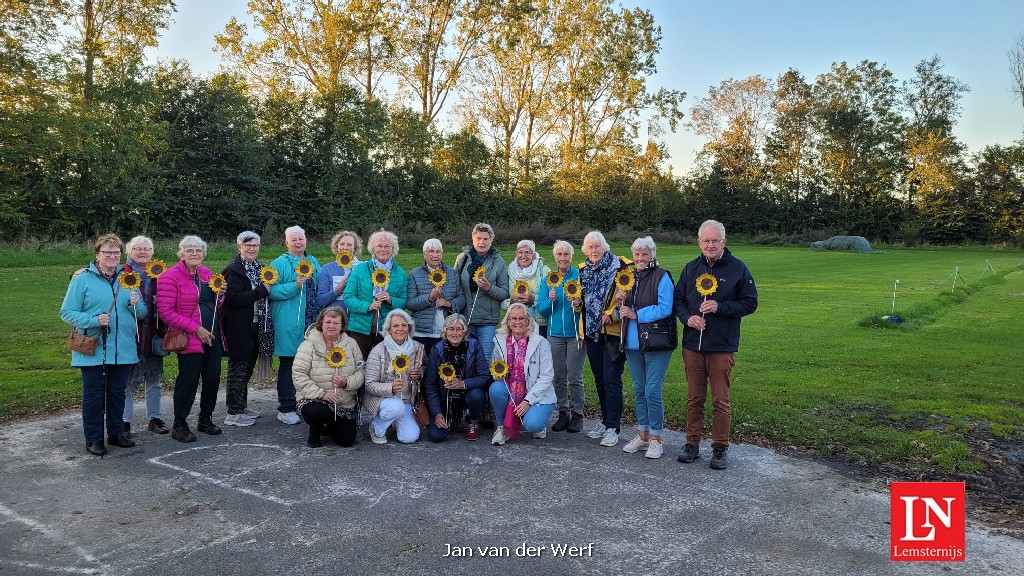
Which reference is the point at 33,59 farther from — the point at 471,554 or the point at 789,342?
the point at 471,554

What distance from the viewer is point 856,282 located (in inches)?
1000

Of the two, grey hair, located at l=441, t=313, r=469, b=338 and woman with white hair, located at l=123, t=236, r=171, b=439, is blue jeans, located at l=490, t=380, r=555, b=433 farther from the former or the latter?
woman with white hair, located at l=123, t=236, r=171, b=439

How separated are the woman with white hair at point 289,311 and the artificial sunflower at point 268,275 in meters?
0.10

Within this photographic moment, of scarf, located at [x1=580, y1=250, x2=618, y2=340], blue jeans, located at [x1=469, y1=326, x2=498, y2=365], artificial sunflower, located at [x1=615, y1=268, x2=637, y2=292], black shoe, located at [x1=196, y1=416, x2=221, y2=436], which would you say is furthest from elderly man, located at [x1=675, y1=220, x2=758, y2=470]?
black shoe, located at [x1=196, y1=416, x2=221, y2=436]

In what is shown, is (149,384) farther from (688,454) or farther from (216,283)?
(688,454)

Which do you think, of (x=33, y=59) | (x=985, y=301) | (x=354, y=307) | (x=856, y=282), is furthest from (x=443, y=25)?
(x=354, y=307)

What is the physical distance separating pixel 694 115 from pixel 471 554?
65383 millimetres

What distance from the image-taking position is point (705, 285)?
237 inches

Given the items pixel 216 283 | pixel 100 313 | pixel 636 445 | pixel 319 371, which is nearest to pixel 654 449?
pixel 636 445

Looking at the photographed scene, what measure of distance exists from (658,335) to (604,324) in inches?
25.4

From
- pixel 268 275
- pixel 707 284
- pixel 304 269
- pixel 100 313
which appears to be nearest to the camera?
pixel 707 284

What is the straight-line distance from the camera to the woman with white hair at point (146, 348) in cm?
660

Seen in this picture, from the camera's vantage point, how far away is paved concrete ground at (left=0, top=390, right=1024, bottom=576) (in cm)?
423

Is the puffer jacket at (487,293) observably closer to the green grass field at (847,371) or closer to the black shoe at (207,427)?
the green grass field at (847,371)
